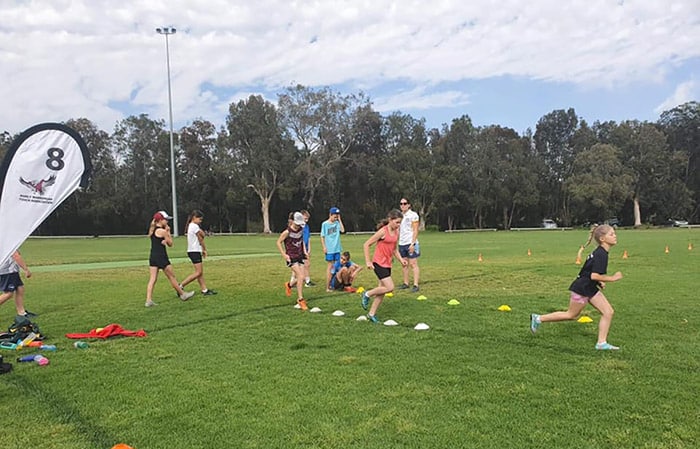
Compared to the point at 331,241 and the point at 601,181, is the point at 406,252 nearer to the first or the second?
the point at 331,241

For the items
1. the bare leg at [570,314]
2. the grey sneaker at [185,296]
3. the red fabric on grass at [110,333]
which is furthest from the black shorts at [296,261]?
the bare leg at [570,314]

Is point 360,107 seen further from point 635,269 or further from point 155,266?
point 155,266

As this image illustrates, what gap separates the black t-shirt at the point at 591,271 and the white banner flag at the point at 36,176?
5.76m

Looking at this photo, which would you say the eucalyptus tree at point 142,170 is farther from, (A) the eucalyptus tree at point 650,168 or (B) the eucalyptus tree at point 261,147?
(A) the eucalyptus tree at point 650,168

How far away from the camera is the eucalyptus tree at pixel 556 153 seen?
75.5 metres

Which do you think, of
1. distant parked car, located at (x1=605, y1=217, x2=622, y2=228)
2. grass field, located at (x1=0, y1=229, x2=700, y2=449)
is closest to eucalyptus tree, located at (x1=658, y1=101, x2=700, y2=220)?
distant parked car, located at (x1=605, y1=217, x2=622, y2=228)

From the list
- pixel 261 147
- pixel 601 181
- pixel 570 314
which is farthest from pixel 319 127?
pixel 570 314

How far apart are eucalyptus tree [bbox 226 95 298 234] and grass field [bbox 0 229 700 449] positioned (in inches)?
2023

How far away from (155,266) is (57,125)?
513 centimetres

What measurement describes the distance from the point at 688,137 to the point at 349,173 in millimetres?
48079

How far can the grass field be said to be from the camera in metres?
4.27

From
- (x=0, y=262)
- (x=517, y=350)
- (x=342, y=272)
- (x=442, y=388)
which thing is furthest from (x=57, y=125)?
(x=342, y=272)

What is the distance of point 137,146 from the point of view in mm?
67938

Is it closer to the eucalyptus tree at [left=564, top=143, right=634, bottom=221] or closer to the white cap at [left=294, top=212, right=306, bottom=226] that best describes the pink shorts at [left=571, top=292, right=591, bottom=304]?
the white cap at [left=294, top=212, right=306, bottom=226]
